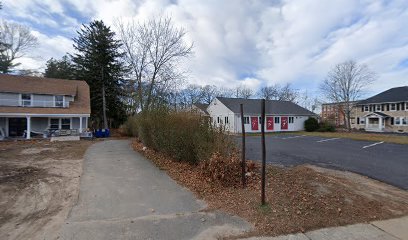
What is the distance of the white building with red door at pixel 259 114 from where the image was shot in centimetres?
3028

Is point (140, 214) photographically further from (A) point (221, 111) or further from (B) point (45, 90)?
(A) point (221, 111)

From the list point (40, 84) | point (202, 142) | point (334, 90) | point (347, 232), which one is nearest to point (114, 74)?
point (40, 84)

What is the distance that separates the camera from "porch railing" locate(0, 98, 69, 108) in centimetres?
2112

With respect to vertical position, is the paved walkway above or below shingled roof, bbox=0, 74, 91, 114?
below

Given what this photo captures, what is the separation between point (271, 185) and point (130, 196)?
3401 millimetres

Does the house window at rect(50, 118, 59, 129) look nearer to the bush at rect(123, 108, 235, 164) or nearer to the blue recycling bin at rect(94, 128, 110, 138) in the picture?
the blue recycling bin at rect(94, 128, 110, 138)

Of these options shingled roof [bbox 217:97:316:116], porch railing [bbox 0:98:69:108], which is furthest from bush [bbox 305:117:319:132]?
porch railing [bbox 0:98:69:108]

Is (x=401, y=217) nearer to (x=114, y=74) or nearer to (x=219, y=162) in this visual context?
(x=219, y=162)

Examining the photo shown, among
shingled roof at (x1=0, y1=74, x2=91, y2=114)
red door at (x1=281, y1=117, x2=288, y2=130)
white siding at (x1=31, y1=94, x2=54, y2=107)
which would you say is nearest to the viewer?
shingled roof at (x1=0, y1=74, x2=91, y2=114)

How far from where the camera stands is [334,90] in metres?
39.3

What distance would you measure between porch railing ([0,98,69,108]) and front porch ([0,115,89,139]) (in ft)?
4.04

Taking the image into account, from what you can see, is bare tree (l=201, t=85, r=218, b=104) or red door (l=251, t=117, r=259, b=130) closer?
red door (l=251, t=117, r=259, b=130)

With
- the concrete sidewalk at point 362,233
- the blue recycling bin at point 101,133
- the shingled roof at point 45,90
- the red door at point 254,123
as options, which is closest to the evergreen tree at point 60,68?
the shingled roof at point 45,90

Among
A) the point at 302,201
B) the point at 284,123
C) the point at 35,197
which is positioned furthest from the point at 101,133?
the point at 284,123
